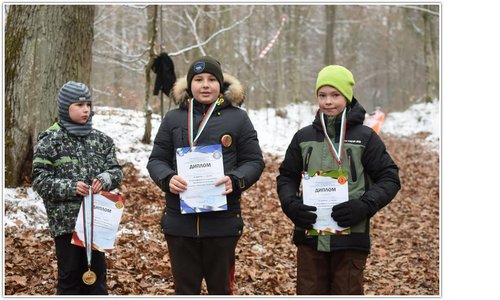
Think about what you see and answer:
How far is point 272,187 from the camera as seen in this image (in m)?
10.5

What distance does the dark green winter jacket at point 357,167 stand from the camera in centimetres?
358

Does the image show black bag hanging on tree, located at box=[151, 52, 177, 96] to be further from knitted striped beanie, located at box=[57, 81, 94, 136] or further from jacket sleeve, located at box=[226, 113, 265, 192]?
jacket sleeve, located at box=[226, 113, 265, 192]

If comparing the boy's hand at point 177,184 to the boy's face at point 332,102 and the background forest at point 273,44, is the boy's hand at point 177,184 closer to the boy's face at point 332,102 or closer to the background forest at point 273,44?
the boy's face at point 332,102

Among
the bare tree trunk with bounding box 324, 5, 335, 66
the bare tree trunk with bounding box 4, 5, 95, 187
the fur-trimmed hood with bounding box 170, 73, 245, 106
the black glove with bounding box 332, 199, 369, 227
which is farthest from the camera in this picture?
the bare tree trunk with bounding box 324, 5, 335, 66

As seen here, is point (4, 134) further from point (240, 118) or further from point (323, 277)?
point (323, 277)

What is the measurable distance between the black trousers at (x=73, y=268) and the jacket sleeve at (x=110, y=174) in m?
0.51

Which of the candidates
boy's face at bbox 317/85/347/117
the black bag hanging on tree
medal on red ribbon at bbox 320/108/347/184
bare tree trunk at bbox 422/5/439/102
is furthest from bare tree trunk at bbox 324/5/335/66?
medal on red ribbon at bbox 320/108/347/184

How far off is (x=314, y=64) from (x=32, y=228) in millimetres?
36501

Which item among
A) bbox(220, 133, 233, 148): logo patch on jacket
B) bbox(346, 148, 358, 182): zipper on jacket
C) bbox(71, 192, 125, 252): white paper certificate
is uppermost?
bbox(220, 133, 233, 148): logo patch on jacket

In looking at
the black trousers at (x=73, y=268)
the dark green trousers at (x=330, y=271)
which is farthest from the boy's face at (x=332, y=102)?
the black trousers at (x=73, y=268)

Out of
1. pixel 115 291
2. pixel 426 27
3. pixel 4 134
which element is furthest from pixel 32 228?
pixel 426 27

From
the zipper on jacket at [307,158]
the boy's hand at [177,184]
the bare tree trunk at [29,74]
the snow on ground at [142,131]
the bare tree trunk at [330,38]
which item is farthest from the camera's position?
the bare tree trunk at [330,38]

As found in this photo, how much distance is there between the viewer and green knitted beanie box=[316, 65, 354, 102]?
369 cm

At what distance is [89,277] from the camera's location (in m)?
4.05
